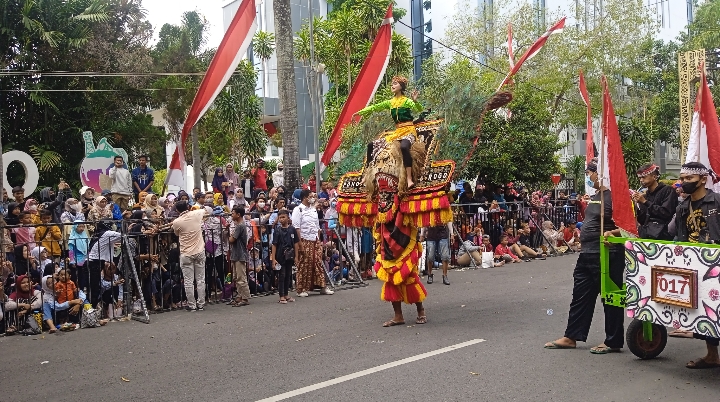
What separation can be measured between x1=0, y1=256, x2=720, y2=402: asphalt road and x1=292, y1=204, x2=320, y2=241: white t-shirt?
1.90m

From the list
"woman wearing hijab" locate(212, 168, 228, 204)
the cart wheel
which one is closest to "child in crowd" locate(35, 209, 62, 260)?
"woman wearing hijab" locate(212, 168, 228, 204)

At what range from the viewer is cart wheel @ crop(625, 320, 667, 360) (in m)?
6.66

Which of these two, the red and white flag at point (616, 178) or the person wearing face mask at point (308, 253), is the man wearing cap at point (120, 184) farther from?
the red and white flag at point (616, 178)

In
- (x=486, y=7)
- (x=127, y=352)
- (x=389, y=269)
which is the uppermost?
(x=486, y=7)

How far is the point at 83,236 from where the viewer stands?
1036 cm

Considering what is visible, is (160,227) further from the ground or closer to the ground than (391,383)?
further from the ground

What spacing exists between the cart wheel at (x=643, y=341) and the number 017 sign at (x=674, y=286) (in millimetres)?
692

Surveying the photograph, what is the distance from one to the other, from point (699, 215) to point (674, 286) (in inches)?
37.1

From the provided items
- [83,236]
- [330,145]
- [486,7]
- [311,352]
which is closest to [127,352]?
[311,352]

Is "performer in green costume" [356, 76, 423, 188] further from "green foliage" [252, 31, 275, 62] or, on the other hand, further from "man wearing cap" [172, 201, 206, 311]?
"green foliage" [252, 31, 275, 62]

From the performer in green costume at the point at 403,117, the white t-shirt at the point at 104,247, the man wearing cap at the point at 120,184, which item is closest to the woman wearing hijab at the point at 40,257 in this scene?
the white t-shirt at the point at 104,247

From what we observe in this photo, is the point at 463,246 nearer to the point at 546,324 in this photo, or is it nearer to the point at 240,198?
the point at 240,198

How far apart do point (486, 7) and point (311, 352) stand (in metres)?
26.2

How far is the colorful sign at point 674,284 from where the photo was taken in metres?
5.63
